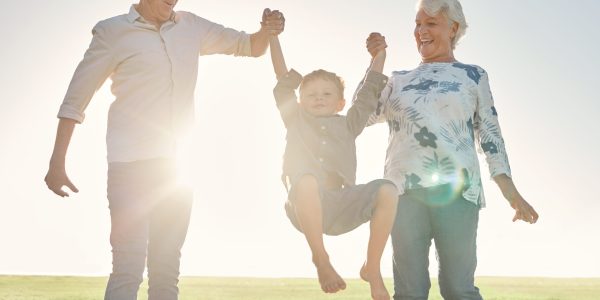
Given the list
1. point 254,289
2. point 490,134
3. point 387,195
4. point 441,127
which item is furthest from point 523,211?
point 254,289

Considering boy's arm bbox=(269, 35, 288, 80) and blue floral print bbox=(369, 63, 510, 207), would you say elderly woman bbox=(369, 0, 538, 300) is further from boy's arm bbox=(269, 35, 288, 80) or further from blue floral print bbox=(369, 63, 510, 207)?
boy's arm bbox=(269, 35, 288, 80)

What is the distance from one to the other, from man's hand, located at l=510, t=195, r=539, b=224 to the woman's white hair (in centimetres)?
156

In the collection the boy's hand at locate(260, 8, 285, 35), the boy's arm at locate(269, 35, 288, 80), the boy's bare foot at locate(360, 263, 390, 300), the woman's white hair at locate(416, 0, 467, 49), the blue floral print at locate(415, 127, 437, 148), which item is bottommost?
the boy's bare foot at locate(360, 263, 390, 300)

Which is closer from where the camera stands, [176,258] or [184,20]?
[176,258]

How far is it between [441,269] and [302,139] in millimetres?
1551

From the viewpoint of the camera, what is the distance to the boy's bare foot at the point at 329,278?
5.30 metres

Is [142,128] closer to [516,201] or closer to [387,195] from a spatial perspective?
[387,195]

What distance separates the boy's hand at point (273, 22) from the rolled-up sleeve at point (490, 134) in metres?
1.77

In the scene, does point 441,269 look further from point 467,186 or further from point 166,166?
point 166,166

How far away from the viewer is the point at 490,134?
20.9 ft

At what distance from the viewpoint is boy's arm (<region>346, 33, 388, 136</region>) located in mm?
6164

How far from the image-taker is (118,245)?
18.2 feet

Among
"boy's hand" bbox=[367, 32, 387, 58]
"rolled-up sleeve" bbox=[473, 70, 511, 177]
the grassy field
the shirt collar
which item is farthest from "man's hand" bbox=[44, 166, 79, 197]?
the grassy field

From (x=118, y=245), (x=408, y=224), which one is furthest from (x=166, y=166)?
(x=408, y=224)
